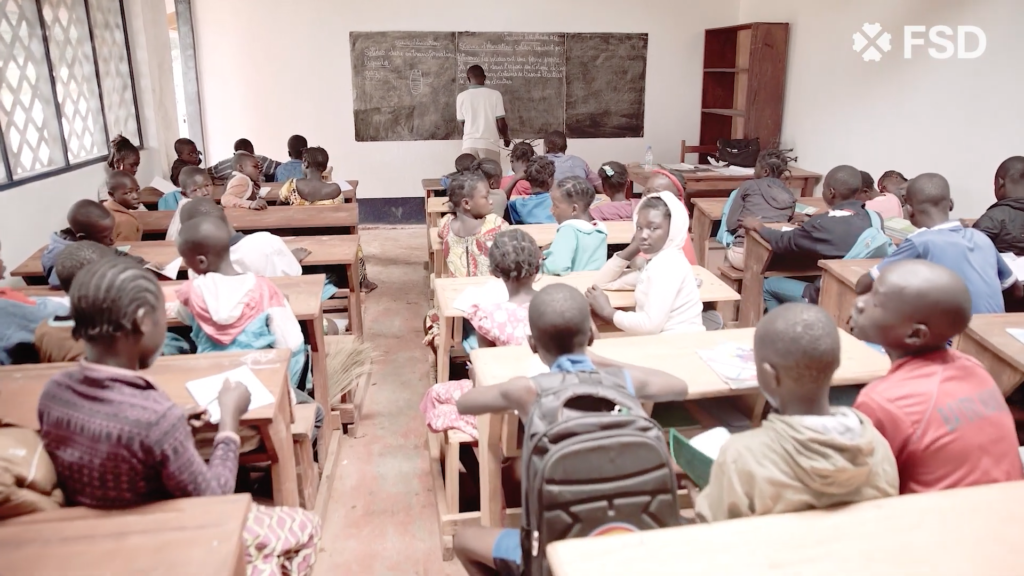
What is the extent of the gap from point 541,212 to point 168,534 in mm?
3105

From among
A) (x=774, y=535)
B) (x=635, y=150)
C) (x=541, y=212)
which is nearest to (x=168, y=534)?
(x=774, y=535)

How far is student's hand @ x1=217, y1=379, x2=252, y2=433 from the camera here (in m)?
1.64

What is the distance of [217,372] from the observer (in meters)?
1.89

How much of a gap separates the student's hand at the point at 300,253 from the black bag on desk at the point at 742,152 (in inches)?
161

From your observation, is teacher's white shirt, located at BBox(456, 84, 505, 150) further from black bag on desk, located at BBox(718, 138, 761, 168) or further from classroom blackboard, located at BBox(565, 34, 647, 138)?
black bag on desk, located at BBox(718, 138, 761, 168)

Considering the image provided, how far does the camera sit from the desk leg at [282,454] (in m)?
1.83

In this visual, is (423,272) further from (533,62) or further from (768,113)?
(768,113)

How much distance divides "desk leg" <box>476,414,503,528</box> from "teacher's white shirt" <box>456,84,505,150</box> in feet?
15.5

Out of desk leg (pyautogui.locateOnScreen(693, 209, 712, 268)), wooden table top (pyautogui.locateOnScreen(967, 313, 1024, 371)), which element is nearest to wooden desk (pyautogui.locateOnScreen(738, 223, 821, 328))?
desk leg (pyautogui.locateOnScreen(693, 209, 712, 268))

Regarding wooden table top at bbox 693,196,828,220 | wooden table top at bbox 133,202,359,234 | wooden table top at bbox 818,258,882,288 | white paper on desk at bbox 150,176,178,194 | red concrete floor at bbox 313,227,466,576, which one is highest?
white paper on desk at bbox 150,176,178,194

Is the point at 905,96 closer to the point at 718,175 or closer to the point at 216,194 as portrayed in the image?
the point at 718,175

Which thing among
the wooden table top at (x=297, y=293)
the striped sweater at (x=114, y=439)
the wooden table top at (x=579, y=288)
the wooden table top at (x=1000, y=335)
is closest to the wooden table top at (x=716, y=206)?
the wooden table top at (x=579, y=288)

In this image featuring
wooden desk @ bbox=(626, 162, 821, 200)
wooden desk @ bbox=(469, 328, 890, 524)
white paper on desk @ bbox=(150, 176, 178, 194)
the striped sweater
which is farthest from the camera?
wooden desk @ bbox=(626, 162, 821, 200)

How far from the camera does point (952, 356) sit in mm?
1472
